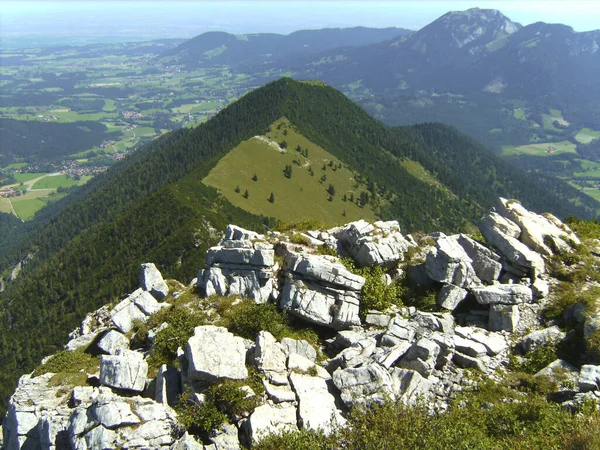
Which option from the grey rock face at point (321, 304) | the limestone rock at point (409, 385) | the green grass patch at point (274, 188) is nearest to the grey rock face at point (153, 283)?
the grey rock face at point (321, 304)

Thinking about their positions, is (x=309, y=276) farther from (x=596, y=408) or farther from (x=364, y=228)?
(x=596, y=408)

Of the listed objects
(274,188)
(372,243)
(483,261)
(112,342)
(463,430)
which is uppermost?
(372,243)

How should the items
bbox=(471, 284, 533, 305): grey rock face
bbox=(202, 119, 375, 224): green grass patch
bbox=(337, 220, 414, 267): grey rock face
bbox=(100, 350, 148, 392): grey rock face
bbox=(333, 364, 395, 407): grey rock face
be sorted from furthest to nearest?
bbox=(202, 119, 375, 224): green grass patch < bbox=(337, 220, 414, 267): grey rock face < bbox=(471, 284, 533, 305): grey rock face < bbox=(100, 350, 148, 392): grey rock face < bbox=(333, 364, 395, 407): grey rock face

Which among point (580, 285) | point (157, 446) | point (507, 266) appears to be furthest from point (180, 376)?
point (580, 285)

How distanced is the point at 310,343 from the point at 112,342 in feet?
43.8

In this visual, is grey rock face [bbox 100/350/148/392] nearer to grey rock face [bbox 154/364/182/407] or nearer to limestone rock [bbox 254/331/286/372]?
grey rock face [bbox 154/364/182/407]

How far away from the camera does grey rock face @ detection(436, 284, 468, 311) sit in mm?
26594

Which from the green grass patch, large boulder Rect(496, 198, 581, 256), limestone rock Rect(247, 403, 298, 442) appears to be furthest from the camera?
the green grass patch

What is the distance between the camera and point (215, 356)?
1962cm

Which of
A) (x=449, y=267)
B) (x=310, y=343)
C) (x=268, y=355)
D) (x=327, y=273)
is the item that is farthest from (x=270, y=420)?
(x=449, y=267)

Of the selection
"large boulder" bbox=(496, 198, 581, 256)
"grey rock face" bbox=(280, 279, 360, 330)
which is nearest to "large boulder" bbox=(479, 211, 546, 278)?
"large boulder" bbox=(496, 198, 581, 256)

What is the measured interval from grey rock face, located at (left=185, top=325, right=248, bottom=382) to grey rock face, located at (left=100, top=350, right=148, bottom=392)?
2.83 meters

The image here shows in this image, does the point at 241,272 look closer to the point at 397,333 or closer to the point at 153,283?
the point at 153,283

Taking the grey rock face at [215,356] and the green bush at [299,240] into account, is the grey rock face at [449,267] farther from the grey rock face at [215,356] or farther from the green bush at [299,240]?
the grey rock face at [215,356]
